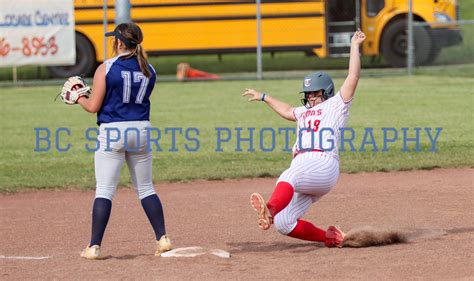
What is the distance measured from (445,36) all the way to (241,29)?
487cm

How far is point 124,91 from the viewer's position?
706 cm

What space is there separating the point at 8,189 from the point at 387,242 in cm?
541

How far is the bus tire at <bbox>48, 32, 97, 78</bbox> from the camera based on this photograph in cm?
2250

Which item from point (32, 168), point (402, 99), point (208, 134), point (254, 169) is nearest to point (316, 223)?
point (254, 169)

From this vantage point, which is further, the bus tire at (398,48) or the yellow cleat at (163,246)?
the bus tire at (398,48)

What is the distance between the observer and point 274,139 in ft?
47.6

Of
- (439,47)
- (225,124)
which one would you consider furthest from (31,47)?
(439,47)

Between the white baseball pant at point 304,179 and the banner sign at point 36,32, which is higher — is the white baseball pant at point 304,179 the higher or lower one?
the lower one

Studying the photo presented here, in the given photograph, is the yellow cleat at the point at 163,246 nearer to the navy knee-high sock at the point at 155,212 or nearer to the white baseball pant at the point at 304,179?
the navy knee-high sock at the point at 155,212

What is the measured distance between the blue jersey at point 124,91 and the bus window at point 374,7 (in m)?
17.0

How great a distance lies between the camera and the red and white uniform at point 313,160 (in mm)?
7309

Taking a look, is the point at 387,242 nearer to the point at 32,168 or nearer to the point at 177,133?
the point at 32,168

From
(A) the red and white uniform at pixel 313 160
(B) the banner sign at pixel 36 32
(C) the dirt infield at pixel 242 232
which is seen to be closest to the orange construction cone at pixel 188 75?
(B) the banner sign at pixel 36 32

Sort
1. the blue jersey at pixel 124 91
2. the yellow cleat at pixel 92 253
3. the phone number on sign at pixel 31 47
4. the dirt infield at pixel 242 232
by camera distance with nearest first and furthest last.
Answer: the dirt infield at pixel 242 232 < the blue jersey at pixel 124 91 < the yellow cleat at pixel 92 253 < the phone number on sign at pixel 31 47
